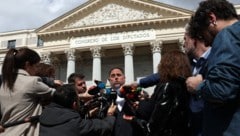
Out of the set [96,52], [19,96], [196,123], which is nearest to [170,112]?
[196,123]

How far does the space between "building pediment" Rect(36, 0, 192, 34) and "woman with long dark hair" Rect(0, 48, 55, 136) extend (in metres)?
27.5

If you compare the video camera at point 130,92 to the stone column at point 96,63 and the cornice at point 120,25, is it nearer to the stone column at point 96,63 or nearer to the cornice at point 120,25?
the stone column at point 96,63

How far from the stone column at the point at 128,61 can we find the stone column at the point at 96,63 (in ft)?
7.73

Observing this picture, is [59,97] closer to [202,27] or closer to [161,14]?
[202,27]

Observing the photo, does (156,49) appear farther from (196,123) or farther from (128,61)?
(196,123)

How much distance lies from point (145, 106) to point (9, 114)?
1659 millimetres

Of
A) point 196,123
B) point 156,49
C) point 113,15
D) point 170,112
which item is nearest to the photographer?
point 196,123

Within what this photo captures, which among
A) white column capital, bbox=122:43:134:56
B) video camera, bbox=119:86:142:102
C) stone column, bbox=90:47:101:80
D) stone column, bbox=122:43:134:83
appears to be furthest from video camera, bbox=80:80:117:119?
white column capital, bbox=122:43:134:56

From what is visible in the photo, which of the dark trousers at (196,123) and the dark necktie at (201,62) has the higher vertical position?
the dark necktie at (201,62)

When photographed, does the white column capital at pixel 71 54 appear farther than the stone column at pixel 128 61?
Yes

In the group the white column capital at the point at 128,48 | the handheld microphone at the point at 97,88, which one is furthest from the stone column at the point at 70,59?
the handheld microphone at the point at 97,88

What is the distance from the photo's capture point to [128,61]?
30.1m

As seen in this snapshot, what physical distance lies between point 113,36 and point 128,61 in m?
3.36

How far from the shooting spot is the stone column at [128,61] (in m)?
29.3
